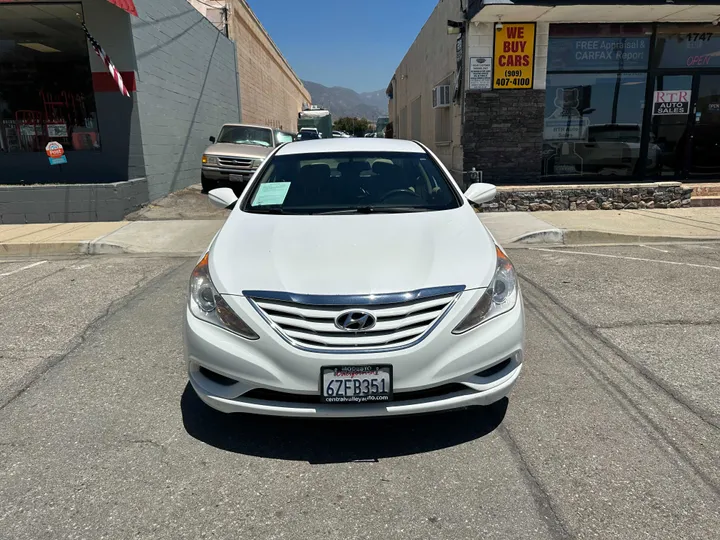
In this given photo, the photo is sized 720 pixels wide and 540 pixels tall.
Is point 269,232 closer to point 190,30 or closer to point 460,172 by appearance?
point 460,172

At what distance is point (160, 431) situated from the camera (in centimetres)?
307

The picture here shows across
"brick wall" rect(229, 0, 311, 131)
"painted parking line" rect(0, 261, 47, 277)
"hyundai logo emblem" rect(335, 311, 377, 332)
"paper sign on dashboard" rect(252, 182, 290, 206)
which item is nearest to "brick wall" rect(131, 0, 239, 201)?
"brick wall" rect(229, 0, 311, 131)

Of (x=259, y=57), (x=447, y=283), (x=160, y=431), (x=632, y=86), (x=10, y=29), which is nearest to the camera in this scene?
(x=447, y=283)

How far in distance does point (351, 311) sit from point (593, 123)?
1133 cm

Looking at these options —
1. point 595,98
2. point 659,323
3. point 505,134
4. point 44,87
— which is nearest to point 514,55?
point 505,134

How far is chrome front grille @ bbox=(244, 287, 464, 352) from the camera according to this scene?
257 cm

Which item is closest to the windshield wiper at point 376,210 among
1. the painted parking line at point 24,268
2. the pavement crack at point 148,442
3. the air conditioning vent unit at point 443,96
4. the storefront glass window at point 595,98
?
the pavement crack at point 148,442

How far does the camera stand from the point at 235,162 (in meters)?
12.2

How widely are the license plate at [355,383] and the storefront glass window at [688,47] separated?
40.3ft

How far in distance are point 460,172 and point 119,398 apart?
32.3ft

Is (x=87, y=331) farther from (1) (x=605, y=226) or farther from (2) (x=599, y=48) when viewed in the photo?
(2) (x=599, y=48)

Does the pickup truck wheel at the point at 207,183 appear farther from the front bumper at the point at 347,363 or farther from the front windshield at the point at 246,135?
the front bumper at the point at 347,363

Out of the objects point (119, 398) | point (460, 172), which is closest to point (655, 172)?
point (460, 172)

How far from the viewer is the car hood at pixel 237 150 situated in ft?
40.5
